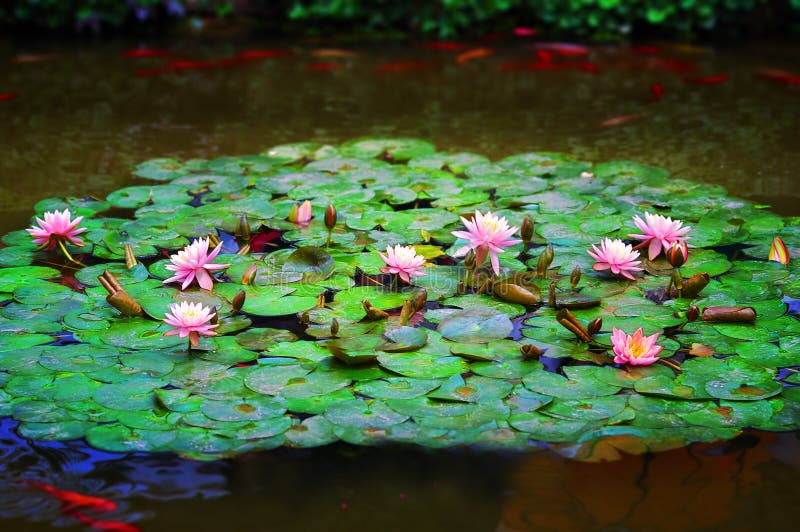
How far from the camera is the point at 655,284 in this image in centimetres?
225

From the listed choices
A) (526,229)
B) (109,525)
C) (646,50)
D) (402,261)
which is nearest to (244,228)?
(402,261)

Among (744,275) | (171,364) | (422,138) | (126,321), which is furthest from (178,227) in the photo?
(744,275)

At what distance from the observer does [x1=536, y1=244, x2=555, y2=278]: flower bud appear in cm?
224

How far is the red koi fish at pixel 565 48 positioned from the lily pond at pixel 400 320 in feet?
4.04

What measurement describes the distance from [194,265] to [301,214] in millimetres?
513

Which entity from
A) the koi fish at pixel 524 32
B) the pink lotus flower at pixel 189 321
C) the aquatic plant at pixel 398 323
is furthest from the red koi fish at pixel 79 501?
the koi fish at pixel 524 32

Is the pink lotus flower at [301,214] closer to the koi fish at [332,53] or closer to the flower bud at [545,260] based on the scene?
the flower bud at [545,260]

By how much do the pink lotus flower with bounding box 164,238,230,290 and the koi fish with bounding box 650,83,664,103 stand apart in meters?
2.43

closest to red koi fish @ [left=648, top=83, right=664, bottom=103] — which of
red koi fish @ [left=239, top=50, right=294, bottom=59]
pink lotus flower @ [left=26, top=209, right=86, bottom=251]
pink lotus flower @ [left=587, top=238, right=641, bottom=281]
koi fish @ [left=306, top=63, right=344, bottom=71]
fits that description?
koi fish @ [left=306, top=63, right=344, bottom=71]

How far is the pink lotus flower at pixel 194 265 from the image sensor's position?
2.15 m

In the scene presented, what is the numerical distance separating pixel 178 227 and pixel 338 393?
991 mm

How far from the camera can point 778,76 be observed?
14.0 feet

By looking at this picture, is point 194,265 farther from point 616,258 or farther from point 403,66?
point 403,66

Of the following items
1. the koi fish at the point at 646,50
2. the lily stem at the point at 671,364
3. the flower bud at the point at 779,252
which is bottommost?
the lily stem at the point at 671,364
